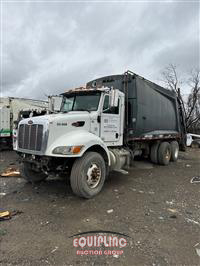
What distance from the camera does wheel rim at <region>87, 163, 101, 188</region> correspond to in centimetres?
389

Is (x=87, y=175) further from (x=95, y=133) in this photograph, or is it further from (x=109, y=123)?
(x=109, y=123)

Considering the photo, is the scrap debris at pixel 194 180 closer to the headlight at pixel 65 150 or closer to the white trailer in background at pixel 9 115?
the headlight at pixel 65 150

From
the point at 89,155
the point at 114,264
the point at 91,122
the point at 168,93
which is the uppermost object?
the point at 168,93

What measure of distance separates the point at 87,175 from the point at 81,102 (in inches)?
78.3

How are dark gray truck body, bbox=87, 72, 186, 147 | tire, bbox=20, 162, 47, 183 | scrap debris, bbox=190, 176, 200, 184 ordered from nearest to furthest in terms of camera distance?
tire, bbox=20, 162, 47, 183
scrap debris, bbox=190, 176, 200, 184
dark gray truck body, bbox=87, 72, 186, 147

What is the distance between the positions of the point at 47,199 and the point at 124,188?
1.91 meters

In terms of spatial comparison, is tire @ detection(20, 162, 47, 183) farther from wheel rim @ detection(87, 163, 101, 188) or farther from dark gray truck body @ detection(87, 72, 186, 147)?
dark gray truck body @ detection(87, 72, 186, 147)

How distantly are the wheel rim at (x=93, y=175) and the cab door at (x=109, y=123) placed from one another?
3.06ft

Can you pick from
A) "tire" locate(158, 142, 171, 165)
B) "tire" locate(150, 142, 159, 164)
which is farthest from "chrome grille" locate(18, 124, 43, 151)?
"tire" locate(158, 142, 171, 165)

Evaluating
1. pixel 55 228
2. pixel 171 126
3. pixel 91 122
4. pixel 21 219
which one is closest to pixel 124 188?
pixel 91 122

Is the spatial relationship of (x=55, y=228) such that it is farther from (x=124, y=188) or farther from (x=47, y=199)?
(x=124, y=188)

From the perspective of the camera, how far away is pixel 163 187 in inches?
189

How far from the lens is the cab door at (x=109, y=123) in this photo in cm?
464

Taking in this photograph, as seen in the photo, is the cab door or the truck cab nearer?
the truck cab
